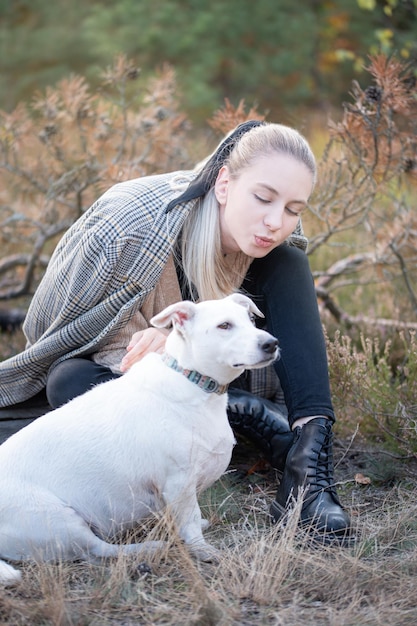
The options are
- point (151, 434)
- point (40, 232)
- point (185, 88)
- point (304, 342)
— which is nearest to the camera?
point (151, 434)

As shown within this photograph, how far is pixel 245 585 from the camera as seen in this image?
2281 mm

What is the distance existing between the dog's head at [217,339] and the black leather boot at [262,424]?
72 centimetres

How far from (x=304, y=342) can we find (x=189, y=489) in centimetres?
83

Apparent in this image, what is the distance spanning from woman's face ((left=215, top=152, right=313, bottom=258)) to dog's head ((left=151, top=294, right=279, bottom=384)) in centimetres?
47

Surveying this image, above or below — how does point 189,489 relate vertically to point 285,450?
above

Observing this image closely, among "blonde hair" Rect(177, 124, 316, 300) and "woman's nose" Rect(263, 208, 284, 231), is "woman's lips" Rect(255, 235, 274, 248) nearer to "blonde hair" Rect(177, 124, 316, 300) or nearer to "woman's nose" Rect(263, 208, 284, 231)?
"woman's nose" Rect(263, 208, 284, 231)

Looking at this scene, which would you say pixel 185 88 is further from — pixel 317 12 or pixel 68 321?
pixel 68 321

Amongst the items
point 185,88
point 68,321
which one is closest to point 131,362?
point 68,321

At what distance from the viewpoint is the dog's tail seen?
2288 millimetres

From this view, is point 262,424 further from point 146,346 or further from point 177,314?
point 177,314

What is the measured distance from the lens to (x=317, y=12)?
14961 mm

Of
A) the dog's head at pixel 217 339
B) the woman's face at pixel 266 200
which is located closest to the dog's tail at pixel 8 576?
the dog's head at pixel 217 339

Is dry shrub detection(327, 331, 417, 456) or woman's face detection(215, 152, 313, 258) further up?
woman's face detection(215, 152, 313, 258)

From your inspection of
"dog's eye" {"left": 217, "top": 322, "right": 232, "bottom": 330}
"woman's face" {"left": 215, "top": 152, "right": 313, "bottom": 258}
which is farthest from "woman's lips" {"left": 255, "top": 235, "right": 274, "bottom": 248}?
"dog's eye" {"left": 217, "top": 322, "right": 232, "bottom": 330}
